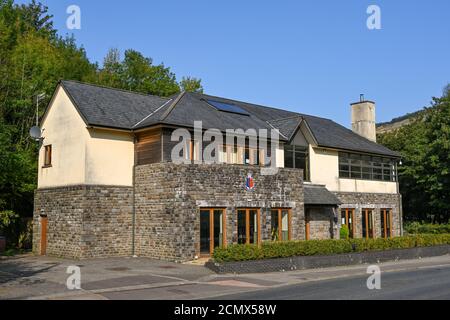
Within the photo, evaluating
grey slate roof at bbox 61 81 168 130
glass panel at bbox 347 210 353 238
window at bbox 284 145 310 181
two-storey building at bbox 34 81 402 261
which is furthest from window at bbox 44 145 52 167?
glass panel at bbox 347 210 353 238

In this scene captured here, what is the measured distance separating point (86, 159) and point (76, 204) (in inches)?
81.6

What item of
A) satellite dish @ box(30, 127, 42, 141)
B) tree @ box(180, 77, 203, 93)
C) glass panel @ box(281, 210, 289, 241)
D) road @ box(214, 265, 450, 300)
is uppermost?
tree @ box(180, 77, 203, 93)

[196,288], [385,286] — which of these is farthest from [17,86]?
[385,286]

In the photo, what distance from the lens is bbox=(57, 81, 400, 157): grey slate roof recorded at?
78.4ft

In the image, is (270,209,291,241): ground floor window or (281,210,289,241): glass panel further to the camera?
(281,210,289,241): glass panel

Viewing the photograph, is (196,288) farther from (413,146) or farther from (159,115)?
(413,146)

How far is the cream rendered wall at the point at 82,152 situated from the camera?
23297mm

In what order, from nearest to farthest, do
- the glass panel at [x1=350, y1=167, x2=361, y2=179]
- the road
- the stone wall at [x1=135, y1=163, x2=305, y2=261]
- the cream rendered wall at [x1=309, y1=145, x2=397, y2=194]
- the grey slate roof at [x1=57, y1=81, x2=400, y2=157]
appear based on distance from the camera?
the road → the stone wall at [x1=135, y1=163, x2=305, y2=261] → the grey slate roof at [x1=57, y1=81, x2=400, y2=157] → the cream rendered wall at [x1=309, y1=145, x2=397, y2=194] → the glass panel at [x1=350, y1=167, x2=361, y2=179]

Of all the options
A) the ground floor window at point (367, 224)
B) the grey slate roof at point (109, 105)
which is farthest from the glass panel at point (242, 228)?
the ground floor window at point (367, 224)

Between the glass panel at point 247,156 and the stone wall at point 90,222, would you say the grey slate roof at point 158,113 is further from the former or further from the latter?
the stone wall at point 90,222

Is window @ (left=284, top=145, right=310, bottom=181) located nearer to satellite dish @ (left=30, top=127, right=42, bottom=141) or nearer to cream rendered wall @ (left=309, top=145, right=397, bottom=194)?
cream rendered wall @ (left=309, top=145, right=397, bottom=194)

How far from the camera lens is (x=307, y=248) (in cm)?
2117

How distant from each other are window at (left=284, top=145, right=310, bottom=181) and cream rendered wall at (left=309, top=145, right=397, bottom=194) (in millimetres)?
413

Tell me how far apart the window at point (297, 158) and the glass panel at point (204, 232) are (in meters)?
7.32
